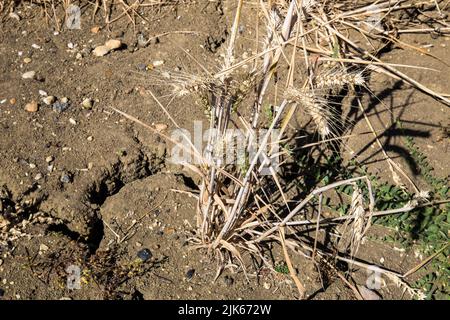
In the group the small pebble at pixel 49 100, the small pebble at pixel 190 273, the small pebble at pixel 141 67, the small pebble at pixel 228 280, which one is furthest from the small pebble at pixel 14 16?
the small pebble at pixel 228 280

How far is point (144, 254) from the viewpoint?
232cm

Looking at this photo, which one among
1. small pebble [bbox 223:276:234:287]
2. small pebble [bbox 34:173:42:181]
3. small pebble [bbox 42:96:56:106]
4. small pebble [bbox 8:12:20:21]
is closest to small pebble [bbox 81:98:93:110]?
small pebble [bbox 42:96:56:106]

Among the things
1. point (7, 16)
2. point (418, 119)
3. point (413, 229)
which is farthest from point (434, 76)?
point (7, 16)

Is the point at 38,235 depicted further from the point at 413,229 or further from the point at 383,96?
the point at 383,96

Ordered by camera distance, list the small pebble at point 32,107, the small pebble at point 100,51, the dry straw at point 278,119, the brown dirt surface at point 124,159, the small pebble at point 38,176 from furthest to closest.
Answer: the small pebble at point 100,51, the small pebble at point 32,107, the small pebble at point 38,176, the brown dirt surface at point 124,159, the dry straw at point 278,119

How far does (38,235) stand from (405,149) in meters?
1.64

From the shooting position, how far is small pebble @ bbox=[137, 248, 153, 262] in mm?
2312

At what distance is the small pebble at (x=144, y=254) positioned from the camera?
91.0 inches

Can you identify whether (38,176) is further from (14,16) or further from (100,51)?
(14,16)

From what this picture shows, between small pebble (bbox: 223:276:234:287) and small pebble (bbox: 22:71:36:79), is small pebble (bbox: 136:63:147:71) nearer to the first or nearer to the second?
small pebble (bbox: 22:71:36:79)

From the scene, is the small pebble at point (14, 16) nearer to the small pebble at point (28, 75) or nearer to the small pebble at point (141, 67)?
the small pebble at point (28, 75)

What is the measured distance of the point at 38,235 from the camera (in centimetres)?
230

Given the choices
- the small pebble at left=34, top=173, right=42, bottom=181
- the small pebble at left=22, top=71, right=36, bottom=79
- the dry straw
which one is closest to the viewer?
the dry straw
